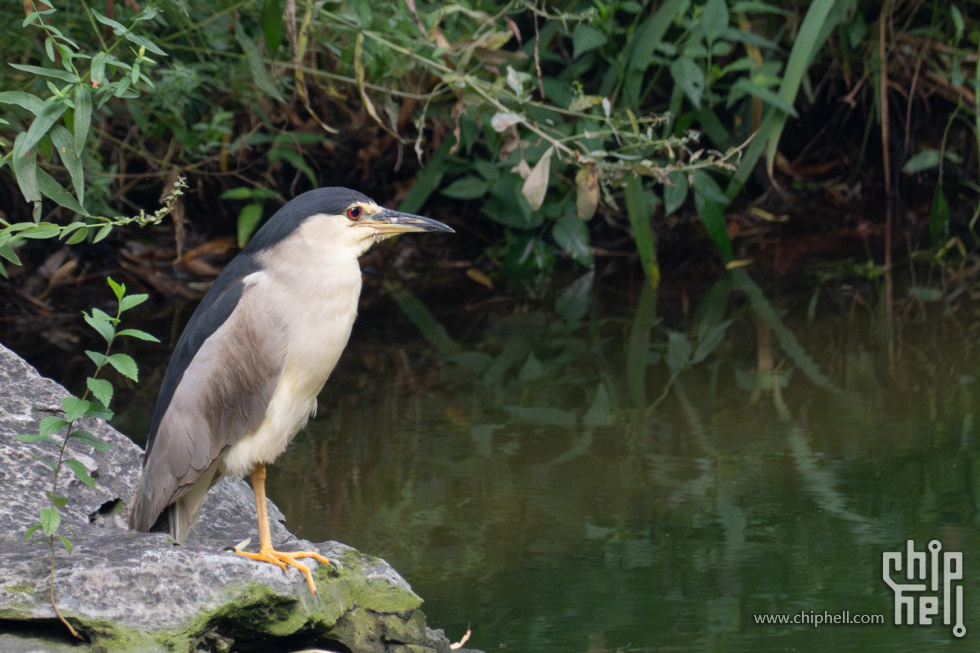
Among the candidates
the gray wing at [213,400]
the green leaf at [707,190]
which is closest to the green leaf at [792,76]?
the green leaf at [707,190]

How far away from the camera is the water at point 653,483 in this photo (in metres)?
2.69

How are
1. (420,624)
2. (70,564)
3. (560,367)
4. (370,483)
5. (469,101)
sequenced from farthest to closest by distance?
(560,367) → (469,101) → (370,483) → (420,624) → (70,564)

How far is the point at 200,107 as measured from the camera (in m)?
5.61

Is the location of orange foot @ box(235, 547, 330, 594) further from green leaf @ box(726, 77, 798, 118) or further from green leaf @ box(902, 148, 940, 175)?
green leaf @ box(902, 148, 940, 175)

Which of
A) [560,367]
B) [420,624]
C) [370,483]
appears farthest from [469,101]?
[420,624]

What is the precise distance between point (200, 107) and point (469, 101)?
1.92 m

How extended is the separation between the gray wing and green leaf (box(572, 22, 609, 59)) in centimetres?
321

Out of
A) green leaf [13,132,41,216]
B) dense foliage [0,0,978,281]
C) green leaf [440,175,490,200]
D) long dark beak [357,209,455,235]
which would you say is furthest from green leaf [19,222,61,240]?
green leaf [440,175,490,200]

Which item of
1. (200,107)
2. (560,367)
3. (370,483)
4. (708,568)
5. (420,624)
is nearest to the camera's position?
(420,624)

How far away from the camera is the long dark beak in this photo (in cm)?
272

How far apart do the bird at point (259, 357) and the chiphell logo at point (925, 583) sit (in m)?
1.50

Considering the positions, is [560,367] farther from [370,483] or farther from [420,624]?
[420,624]

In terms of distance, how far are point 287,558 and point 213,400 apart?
50 cm

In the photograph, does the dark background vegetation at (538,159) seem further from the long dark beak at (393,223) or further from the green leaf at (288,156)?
the long dark beak at (393,223)
